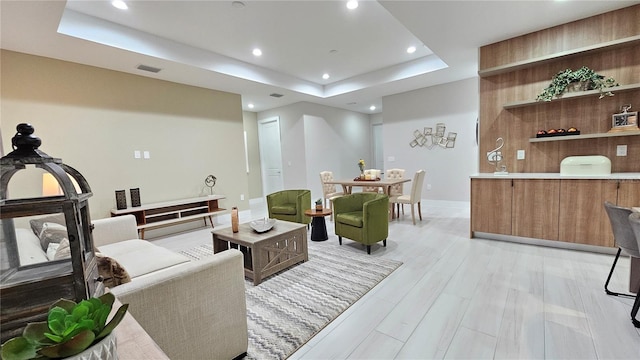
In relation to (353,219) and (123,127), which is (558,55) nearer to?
(353,219)

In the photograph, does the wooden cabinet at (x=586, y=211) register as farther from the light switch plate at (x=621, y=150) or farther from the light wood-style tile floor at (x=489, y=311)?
the light switch plate at (x=621, y=150)

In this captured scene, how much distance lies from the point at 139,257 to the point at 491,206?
3.98m

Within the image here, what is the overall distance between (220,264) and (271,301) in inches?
39.2

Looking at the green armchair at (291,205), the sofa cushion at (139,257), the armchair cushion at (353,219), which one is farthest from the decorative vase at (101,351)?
the green armchair at (291,205)

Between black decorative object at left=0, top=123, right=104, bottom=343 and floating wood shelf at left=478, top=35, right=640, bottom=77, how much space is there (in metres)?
4.34

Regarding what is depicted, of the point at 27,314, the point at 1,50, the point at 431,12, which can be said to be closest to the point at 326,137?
the point at 431,12

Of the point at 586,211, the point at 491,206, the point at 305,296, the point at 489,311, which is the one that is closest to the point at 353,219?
the point at 305,296

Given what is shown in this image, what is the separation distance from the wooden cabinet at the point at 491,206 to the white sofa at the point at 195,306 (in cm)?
329

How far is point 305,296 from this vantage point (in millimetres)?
2346

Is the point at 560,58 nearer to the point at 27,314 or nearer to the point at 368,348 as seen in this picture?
the point at 368,348

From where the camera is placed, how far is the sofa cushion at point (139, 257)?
2016 millimetres

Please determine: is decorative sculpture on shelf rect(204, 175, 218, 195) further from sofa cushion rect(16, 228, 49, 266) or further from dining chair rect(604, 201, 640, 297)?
dining chair rect(604, 201, 640, 297)

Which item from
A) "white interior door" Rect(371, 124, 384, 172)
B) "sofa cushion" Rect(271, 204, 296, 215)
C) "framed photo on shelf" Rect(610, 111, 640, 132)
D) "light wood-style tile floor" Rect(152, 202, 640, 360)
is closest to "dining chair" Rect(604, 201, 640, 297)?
"light wood-style tile floor" Rect(152, 202, 640, 360)

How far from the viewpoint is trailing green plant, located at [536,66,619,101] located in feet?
9.76
